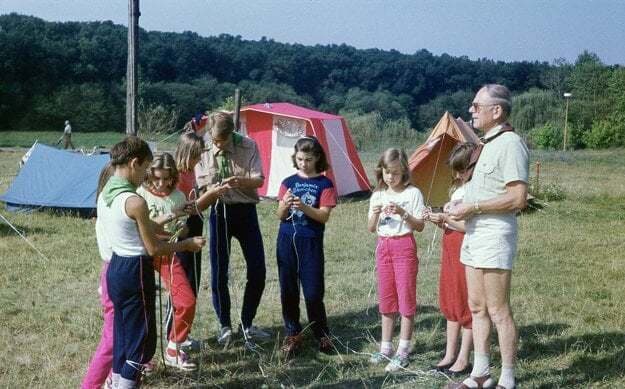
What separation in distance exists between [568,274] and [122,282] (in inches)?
188

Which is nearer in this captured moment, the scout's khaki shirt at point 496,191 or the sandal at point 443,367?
the scout's khaki shirt at point 496,191

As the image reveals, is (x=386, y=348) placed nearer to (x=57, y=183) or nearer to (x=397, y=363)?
(x=397, y=363)

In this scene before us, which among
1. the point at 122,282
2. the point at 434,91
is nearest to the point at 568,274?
the point at 122,282

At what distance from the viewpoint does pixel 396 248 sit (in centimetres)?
385


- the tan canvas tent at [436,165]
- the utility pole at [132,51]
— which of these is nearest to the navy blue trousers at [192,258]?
the utility pole at [132,51]

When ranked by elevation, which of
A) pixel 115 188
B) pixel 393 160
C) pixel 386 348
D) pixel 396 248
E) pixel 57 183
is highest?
pixel 393 160

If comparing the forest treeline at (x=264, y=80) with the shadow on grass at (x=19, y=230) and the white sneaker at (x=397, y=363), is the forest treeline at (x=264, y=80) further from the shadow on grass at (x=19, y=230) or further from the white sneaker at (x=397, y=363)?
the white sneaker at (x=397, y=363)

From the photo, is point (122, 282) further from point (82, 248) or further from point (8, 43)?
point (8, 43)

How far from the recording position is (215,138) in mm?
3986

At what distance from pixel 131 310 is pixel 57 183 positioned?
24.2ft

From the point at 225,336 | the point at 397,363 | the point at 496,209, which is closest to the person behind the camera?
the point at 496,209

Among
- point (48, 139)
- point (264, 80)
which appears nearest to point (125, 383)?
point (48, 139)

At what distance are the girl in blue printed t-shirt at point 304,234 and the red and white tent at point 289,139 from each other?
25.9ft

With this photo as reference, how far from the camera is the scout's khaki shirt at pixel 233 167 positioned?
158 inches
